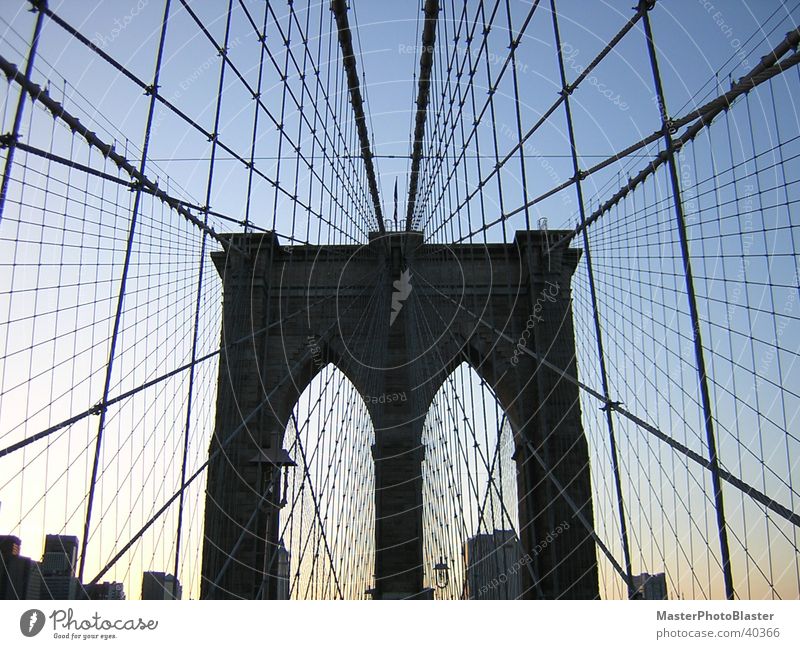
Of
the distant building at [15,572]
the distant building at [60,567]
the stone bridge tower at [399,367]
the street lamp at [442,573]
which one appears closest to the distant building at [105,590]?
the distant building at [60,567]

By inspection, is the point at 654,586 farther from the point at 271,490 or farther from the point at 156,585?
the point at 271,490

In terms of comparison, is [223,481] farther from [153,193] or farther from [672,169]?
[672,169]

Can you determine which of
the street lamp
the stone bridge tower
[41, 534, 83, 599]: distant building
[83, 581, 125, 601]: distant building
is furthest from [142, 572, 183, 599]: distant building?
the street lamp

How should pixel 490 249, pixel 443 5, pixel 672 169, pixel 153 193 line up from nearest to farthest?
pixel 672 169
pixel 153 193
pixel 443 5
pixel 490 249

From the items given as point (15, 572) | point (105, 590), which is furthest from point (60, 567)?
point (105, 590)

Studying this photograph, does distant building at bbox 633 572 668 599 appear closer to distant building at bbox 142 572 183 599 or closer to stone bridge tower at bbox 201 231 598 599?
distant building at bbox 142 572 183 599

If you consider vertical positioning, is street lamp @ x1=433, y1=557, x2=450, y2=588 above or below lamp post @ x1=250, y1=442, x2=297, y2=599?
below
